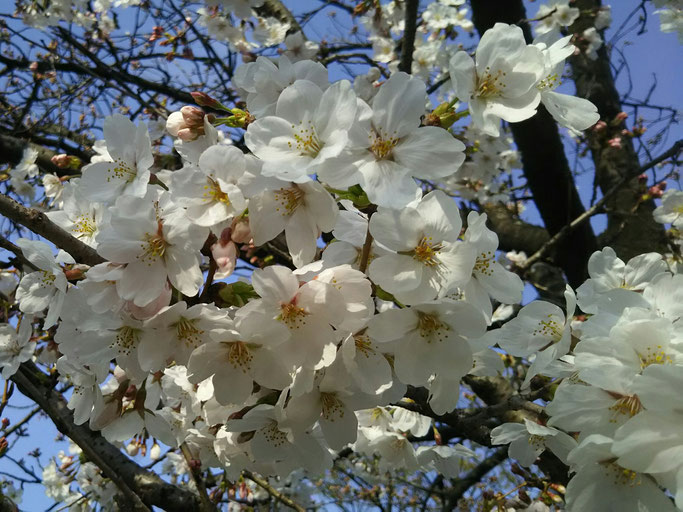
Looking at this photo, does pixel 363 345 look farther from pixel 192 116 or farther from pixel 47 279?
pixel 47 279

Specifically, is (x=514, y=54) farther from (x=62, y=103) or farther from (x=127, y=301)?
(x=62, y=103)

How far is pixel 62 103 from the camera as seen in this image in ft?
11.8

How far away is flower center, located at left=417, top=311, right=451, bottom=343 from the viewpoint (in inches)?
35.0

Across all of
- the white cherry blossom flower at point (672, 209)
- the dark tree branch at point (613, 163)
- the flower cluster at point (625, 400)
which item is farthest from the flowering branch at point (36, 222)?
the white cherry blossom flower at point (672, 209)

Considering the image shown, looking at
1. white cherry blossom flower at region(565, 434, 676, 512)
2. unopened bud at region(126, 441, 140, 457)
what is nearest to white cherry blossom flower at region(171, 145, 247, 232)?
white cherry blossom flower at region(565, 434, 676, 512)

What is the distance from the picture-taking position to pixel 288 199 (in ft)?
2.92

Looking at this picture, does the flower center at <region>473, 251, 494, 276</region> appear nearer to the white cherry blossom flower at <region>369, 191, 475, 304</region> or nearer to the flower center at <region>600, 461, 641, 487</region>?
the white cherry blossom flower at <region>369, 191, 475, 304</region>

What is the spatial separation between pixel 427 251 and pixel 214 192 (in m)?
0.39

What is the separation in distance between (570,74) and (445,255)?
→ 17.2ft

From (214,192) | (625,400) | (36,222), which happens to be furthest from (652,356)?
(36,222)

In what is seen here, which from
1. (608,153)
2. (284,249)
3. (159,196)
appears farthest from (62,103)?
(608,153)

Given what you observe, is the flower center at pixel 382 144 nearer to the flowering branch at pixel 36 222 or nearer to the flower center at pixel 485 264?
the flower center at pixel 485 264

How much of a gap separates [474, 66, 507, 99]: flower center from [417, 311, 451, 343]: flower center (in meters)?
0.47

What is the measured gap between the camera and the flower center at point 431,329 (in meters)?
0.89
